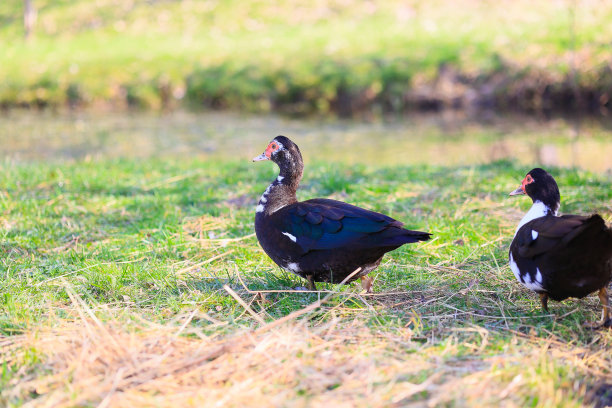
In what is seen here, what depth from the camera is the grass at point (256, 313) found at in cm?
270

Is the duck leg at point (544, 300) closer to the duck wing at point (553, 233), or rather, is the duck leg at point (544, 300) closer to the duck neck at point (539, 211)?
the duck wing at point (553, 233)

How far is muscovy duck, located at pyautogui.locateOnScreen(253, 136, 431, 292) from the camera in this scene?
365cm

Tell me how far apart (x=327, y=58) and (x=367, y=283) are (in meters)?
12.2

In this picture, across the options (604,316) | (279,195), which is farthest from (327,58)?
(604,316)

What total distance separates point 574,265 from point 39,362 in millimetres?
2612

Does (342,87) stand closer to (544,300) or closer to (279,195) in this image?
(279,195)

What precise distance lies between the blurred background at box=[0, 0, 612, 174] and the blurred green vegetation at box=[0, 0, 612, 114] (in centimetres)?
4

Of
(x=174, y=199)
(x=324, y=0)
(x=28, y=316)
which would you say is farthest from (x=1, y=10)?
(x=28, y=316)

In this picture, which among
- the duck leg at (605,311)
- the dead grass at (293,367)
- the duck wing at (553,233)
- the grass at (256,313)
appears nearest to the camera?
the dead grass at (293,367)

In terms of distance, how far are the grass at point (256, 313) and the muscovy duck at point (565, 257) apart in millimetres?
198

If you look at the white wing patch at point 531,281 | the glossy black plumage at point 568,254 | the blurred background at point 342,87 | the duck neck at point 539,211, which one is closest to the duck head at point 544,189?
the duck neck at point 539,211

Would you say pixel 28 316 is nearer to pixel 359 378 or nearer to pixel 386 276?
pixel 359 378

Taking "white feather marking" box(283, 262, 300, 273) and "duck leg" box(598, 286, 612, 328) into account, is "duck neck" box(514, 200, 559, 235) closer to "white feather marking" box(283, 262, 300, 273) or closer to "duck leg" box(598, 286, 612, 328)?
"duck leg" box(598, 286, 612, 328)

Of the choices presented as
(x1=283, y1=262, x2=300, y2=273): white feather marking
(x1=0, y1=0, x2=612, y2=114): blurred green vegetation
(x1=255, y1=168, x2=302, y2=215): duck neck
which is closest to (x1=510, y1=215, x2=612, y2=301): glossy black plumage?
(x1=283, y1=262, x2=300, y2=273): white feather marking
